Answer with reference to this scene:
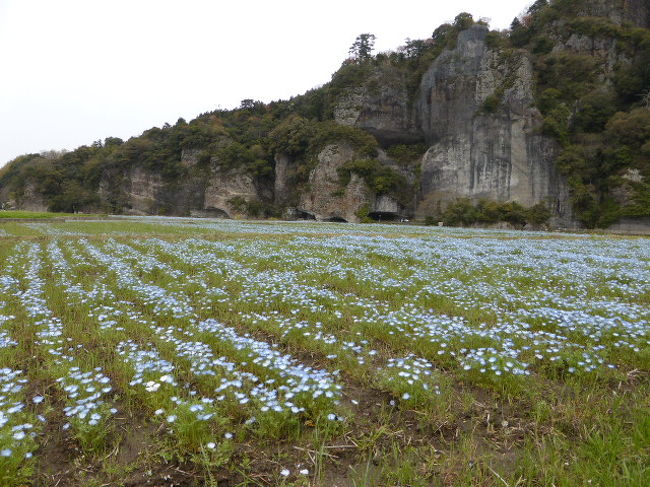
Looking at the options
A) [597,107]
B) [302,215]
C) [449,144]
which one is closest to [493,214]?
[449,144]

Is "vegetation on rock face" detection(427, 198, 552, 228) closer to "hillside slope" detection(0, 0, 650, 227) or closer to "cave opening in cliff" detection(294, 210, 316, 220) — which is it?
"hillside slope" detection(0, 0, 650, 227)

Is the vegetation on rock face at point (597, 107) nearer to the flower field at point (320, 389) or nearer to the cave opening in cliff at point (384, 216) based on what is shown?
the cave opening in cliff at point (384, 216)

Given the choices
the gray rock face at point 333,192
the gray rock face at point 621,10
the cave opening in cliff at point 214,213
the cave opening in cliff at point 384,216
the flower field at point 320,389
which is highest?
the gray rock face at point 621,10

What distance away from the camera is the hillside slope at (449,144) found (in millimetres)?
60281

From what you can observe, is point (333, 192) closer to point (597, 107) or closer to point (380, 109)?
point (380, 109)

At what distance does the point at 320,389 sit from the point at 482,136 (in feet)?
243

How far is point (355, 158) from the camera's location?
74.2 metres

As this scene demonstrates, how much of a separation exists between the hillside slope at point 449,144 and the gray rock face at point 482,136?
0.24m

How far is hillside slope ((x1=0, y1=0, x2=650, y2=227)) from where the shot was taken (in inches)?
2373

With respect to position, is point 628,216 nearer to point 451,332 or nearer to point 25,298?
point 451,332

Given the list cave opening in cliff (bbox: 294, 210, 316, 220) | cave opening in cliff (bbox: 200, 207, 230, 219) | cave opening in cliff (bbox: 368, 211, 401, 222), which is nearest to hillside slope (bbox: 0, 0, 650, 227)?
cave opening in cliff (bbox: 294, 210, 316, 220)

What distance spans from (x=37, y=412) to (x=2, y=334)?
7.75 ft

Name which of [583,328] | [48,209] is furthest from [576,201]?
[48,209]

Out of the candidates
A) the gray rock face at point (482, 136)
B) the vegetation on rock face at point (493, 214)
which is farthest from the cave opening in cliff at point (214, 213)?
the vegetation on rock face at point (493, 214)
